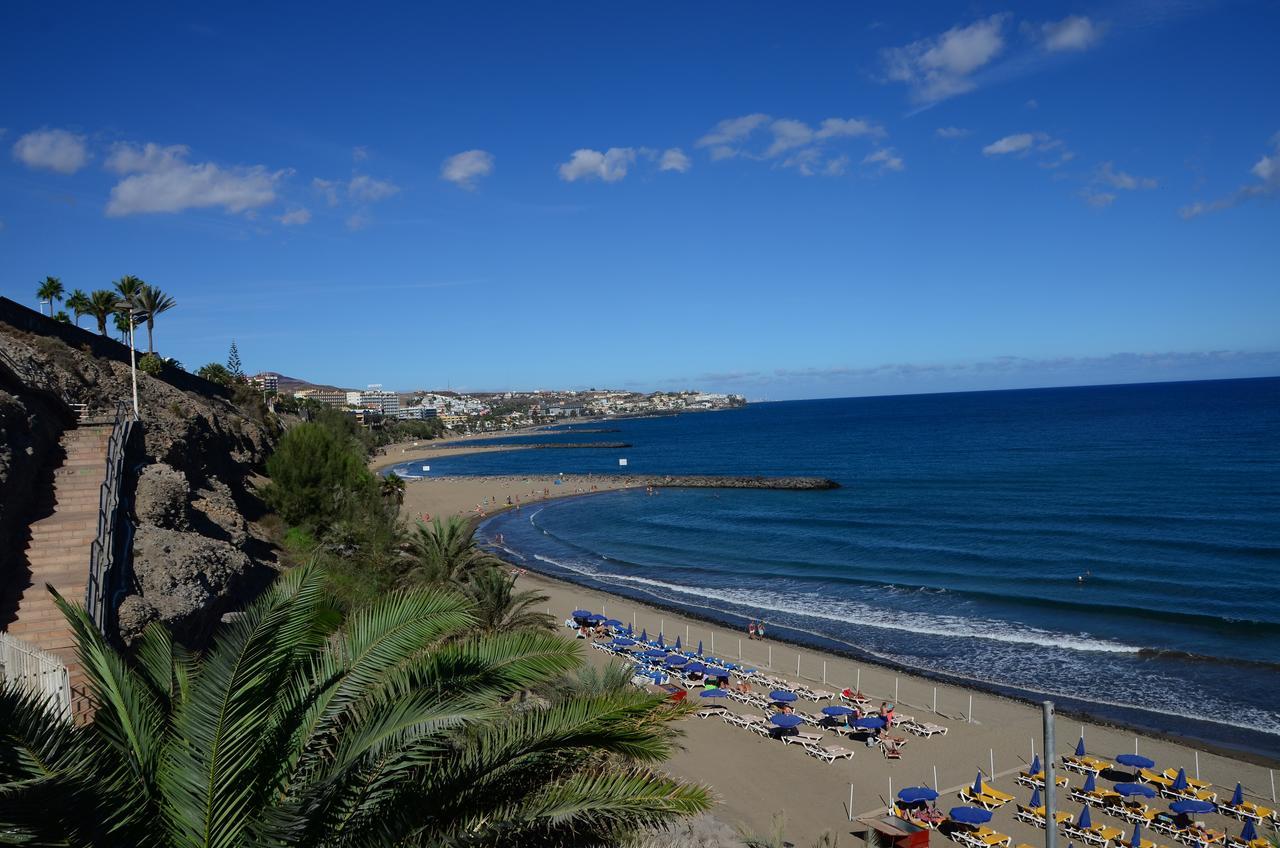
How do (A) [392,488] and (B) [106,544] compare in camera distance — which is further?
(A) [392,488]

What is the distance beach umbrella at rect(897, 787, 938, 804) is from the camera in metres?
16.0

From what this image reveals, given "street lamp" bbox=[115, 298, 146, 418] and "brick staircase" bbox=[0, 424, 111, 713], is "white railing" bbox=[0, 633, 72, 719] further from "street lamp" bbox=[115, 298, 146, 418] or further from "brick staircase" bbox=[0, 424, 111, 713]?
"street lamp" bbox=[115, 298, 146, 418]

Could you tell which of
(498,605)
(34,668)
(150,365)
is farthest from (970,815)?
(150,365)

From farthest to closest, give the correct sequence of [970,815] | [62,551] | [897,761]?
[897,761]
[970,815]
[62,551]

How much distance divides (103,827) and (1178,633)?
102 feet

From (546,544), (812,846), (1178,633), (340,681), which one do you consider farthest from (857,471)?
(340,681)

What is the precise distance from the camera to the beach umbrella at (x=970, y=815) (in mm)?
15359

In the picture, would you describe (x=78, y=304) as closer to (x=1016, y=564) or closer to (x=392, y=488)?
(x=392, y=488)

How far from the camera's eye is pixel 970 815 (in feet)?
50.9

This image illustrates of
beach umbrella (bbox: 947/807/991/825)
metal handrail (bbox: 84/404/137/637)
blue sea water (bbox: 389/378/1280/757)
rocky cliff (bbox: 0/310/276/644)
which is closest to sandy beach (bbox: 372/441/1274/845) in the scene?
beach umbrella (bbox: 947/807/991/825)

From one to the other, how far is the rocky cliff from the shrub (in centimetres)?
192

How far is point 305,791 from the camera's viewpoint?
4625 millimetres

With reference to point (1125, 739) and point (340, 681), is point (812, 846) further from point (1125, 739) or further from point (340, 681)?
point (340, 681)

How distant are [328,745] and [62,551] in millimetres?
9646
